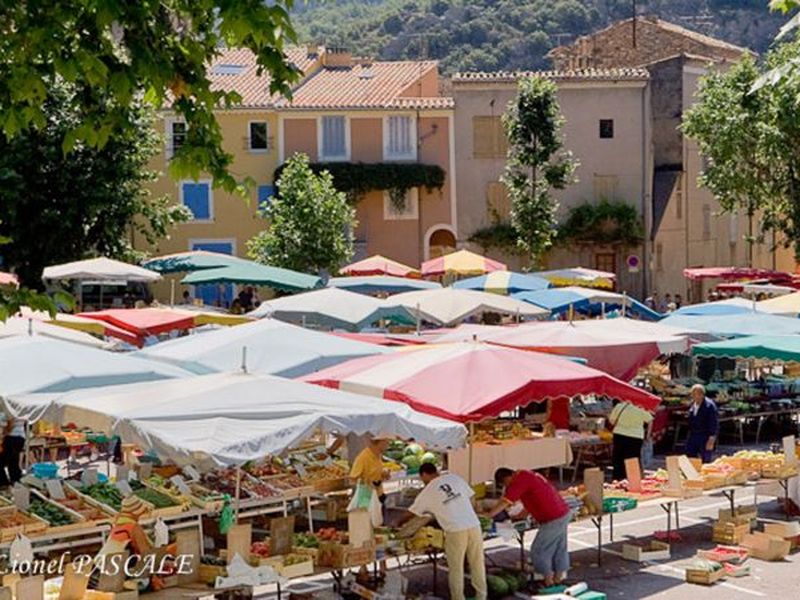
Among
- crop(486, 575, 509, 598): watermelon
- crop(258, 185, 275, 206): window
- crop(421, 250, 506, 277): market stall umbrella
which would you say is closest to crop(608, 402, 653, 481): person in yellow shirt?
crop(486, 575, 509, 598): watermelon

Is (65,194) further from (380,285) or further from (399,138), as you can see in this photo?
(399,138)

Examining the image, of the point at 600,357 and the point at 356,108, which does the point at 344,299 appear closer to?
the point at 600,357

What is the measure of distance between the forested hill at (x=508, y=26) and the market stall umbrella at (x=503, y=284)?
294 feet

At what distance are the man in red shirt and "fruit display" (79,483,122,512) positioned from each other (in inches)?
132

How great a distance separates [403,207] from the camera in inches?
1877

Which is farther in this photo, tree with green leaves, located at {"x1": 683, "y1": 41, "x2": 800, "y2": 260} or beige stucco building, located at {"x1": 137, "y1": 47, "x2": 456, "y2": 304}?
beige stucco building, located at {"x1": 137, "y1": 47, "x2": 456, "y2": 304}

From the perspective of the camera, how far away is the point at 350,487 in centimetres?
1416

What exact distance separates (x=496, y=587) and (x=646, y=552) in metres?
2.32

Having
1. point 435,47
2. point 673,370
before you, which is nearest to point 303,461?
point 673,370

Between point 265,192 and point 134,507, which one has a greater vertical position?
point 265,192

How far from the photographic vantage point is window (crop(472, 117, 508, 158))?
158ft

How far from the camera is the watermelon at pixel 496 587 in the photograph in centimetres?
1247

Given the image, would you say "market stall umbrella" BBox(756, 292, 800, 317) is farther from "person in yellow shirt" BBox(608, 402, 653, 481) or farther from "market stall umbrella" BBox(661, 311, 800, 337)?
"person in yellow shirt" BBox(608, 402, 653, 481)

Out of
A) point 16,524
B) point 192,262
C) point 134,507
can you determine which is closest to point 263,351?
point 134,507
